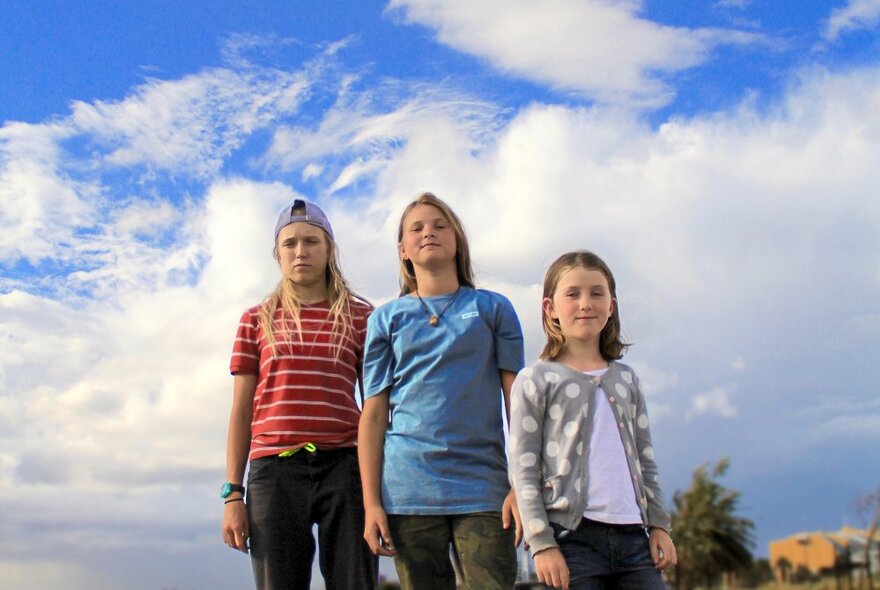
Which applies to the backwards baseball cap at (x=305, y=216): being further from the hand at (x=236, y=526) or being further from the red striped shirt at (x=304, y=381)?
the hand at (x=236, y=526)

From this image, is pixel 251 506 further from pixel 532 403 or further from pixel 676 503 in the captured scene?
pixel 676 503

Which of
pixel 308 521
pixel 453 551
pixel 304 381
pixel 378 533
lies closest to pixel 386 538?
pixel 378 533

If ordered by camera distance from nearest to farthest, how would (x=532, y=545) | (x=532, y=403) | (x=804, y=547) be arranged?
(x=532, y=545) < (x=532, y=403) < (x=804, y=547)

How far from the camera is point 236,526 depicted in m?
4.14

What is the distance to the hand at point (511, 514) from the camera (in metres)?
3.58

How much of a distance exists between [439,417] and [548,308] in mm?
649

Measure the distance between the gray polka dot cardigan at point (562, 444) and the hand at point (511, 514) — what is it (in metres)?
0.08

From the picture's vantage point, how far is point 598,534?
3488 millimetres

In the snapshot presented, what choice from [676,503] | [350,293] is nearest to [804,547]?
[676,503]

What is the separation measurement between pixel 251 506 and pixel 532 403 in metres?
1.37

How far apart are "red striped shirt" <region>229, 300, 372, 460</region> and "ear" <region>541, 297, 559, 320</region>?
0.89 m

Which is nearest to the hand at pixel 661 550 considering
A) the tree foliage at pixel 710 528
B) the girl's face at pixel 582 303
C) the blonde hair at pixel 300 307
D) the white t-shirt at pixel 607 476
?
the white t-shirt at pixel 607 476

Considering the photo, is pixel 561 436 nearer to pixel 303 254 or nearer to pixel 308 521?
pixel 308 521

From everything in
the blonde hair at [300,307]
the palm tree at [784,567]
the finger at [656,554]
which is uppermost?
the blonde hair at [300,307]
